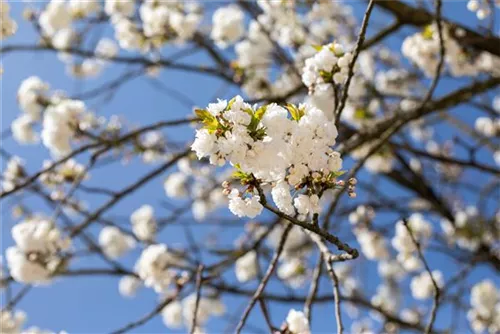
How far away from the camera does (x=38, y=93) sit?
3.56 m

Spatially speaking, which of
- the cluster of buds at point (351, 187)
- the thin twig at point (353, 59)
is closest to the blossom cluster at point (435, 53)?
the thin twig at point (353, 59)

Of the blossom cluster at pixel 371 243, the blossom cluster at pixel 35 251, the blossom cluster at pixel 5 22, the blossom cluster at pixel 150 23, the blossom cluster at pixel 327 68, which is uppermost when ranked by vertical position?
the blossom cluster at pixel 150 23

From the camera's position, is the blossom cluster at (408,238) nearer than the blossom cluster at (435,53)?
No

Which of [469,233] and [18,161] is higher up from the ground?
Result: [469,233]

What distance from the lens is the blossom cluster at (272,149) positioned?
1.06 m

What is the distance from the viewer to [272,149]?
1.05 metres

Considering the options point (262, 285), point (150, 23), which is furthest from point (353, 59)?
point (150, 23)

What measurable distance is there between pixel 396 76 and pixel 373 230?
1601mm

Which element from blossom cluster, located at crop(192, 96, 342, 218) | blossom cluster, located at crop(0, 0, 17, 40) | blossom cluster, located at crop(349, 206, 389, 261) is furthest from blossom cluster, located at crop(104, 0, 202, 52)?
blossom cluster, located at crop(192, 96, 342, 218)

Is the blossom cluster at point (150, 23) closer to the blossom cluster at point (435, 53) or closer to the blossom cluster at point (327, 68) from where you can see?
the blossom cluster at point (435, 53)

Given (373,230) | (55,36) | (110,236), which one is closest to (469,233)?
(373,230)

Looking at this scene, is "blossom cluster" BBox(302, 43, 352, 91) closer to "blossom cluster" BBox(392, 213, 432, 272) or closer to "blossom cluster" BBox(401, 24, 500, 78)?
"blossom cluster" BBox(401, 24, 500, 78)

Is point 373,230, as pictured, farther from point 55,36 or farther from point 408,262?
point 55,36

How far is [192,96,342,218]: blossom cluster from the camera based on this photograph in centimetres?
106
